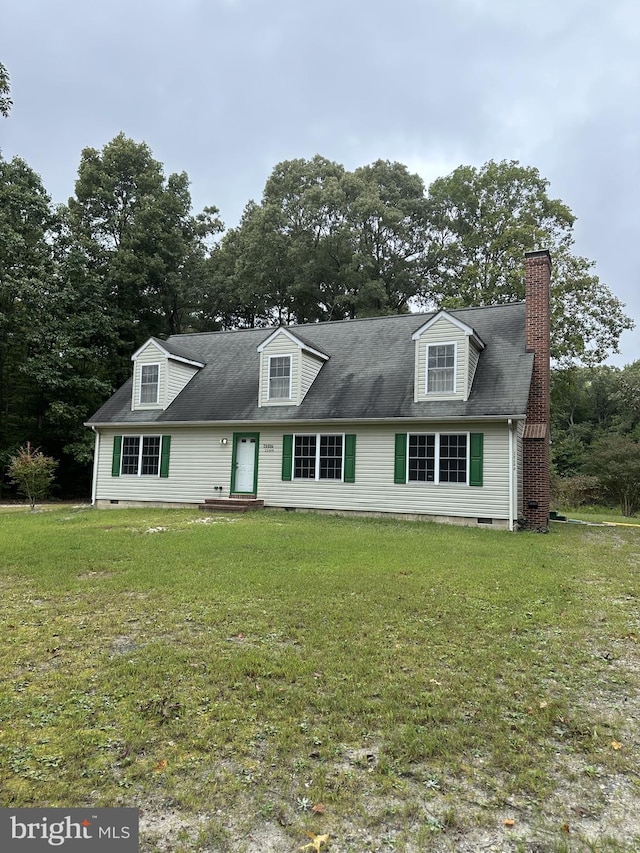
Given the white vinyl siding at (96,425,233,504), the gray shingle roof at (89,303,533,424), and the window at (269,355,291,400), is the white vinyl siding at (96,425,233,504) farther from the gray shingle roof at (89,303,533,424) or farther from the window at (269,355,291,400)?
the window at (269,355,291,400)

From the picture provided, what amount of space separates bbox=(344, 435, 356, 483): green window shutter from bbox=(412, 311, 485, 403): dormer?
84.5 inches

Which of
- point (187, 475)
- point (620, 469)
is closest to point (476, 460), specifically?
point (187, 475)

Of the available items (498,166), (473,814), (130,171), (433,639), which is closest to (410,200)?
(498,166)

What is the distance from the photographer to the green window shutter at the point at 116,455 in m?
17.1

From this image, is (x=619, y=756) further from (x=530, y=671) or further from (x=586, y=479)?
(x=586, y=479)

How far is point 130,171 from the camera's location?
2669cm

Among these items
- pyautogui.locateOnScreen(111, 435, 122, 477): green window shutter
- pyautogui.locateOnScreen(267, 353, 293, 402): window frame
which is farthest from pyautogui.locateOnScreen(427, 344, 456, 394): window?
pyautogui.locateOnScreen(111, 435, 122, 477): green window shutter

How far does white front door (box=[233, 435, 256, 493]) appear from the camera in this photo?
51.1 ft

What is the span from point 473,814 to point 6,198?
2481 cm

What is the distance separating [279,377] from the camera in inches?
618

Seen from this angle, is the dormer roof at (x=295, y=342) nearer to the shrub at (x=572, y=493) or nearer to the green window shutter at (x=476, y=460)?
the green window shutter at (x=476, y=460)

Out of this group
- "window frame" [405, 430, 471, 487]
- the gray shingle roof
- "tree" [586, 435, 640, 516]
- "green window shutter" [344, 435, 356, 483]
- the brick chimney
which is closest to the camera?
"window frame" [405, 430, 471, 487]

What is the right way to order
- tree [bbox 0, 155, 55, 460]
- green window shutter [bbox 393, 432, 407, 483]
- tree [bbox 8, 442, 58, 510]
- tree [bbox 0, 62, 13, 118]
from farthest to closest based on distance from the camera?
tree [bbox 0, 155, 55, 460] < tree [bbox 8, 442, 58, 510] < green window shutter [bbox 393, 432, 407, 483] < tree [bbox 0, 62, 13, 118]

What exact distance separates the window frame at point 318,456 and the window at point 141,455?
4.76 meters
